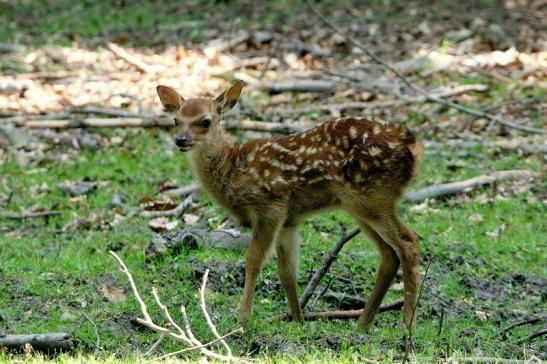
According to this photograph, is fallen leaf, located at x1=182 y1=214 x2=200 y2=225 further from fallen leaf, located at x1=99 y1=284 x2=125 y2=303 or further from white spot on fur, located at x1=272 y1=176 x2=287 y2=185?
white spot on fur, located at x1=272 y1=176 x2=287 y2=185

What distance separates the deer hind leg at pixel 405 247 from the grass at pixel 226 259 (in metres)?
0.24

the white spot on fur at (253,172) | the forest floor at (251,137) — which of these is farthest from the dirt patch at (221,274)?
the white spot on fur at (253,172)

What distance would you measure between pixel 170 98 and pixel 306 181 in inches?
57.2

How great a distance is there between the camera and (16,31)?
18.5 metres

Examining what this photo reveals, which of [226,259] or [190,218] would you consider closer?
[226,259]

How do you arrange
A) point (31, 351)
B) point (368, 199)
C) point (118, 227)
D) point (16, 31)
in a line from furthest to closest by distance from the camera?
1. point (16, 31)
2. point (118, 227)
3. point (368, 199)
4. point (31, 351)

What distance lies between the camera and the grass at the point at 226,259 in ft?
22.0

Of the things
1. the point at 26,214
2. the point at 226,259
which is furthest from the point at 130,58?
the point at 226,259

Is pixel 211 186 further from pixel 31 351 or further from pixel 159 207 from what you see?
pixel 159 207

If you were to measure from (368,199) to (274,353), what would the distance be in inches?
54.2

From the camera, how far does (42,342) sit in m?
6.24

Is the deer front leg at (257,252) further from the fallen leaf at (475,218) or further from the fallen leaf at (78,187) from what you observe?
the fallen leaf at (78,187)

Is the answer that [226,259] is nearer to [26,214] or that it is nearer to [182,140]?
[182,140]

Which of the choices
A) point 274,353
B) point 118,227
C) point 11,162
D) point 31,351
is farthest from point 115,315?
point 11,162
